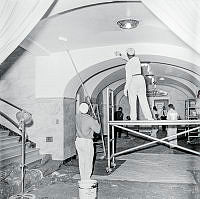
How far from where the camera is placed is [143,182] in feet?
22.8

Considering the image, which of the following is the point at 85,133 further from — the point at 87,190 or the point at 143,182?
the point at 143,182

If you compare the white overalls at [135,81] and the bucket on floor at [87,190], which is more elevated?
the white overalls at [135,81]

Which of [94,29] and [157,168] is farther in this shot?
[157,168]

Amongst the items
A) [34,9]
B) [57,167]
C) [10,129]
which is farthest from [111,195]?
[10,129]

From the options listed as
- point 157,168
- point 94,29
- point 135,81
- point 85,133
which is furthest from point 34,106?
point 157,168

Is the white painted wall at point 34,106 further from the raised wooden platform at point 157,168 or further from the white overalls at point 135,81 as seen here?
the white overalls at point 135,81

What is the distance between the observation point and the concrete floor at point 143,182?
5973mm

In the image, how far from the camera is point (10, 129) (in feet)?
33.0

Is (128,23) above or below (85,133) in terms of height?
above

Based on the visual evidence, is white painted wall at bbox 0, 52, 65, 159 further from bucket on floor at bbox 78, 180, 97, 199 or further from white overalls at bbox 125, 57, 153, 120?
bucket on floor at bbox 78, 180, 97, 199

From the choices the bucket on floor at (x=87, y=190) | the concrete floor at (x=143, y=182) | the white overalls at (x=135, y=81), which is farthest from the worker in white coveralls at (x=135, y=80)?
the bucket on floor at (x=87, y=190)

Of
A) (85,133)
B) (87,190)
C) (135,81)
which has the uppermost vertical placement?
(135,81)

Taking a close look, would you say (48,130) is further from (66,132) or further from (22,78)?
(22,78)

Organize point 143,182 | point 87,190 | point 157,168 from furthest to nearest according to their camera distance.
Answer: point 157,168, point 143,182, point 87,190
